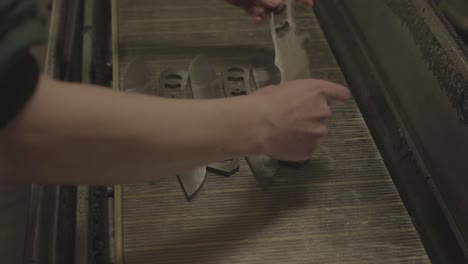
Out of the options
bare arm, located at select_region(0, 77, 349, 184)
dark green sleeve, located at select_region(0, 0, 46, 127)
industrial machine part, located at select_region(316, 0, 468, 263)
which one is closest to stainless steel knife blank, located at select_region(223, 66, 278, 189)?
bare arm, located at select_region(0, 77, 349, 184)

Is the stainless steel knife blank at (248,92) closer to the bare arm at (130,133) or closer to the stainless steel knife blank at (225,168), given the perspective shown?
the stainless steel knife blank at (225,168)

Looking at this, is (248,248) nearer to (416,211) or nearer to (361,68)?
(416,211)

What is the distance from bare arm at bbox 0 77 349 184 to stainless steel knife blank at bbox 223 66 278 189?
141 mm

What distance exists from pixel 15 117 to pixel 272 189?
49 cm

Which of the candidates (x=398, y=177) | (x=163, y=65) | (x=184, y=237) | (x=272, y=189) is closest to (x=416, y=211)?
(x=398, y=177)

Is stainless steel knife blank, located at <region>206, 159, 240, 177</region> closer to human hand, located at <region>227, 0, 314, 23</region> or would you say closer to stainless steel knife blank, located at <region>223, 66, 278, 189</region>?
stainless steel knife blank, located at <region>223, 66, 278, 189</region>

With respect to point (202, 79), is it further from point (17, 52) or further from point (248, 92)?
point (17, 52)

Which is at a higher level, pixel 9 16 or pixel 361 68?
pixel 9 16

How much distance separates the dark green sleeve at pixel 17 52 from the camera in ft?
1.41

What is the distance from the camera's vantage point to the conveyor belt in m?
0.76

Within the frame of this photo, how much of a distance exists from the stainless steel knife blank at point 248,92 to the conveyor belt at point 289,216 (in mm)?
15

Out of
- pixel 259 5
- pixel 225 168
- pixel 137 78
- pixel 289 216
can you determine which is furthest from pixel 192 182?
pixel 259 5

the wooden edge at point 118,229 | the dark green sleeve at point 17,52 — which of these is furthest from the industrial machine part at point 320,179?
the dark green sleeve at point 17,52

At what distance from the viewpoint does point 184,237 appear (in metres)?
0.77
